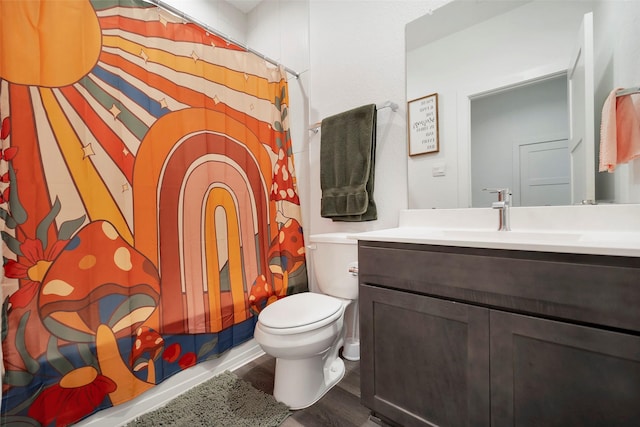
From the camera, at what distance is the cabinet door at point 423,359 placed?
794mm

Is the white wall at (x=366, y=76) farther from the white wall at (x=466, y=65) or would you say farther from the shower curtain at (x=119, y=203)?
the shower curtain at (x=119, y=203)

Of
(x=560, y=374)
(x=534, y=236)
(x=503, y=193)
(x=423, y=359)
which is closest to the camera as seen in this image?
(x=560, y=374)

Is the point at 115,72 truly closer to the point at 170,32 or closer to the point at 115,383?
the point at 170,32

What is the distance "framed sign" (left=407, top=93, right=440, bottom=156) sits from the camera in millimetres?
1369

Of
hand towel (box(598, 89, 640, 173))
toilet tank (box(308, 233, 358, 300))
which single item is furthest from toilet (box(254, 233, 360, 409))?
hand towel (box(598, 89, 640, 173))

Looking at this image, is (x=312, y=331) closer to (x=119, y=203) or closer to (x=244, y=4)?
(x=119, y=203)

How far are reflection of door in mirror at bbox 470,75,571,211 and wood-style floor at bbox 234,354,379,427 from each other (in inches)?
42.4

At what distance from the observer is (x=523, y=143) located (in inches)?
44.7

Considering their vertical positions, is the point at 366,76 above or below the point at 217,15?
below

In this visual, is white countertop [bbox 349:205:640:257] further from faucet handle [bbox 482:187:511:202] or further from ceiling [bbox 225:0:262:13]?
ceiling [bbox 225:0:262:13]

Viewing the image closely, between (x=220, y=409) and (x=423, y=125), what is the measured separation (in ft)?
5.46

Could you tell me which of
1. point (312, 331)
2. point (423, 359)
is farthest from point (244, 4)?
point (423, 359)

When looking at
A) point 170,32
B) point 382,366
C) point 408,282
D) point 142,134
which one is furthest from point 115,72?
point 382,366

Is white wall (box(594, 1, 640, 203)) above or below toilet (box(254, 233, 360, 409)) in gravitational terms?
above
